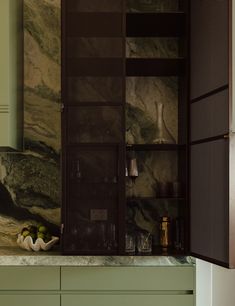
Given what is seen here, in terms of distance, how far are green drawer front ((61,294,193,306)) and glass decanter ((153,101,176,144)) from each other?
3.19 ft

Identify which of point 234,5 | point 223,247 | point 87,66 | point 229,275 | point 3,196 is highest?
point 234,5

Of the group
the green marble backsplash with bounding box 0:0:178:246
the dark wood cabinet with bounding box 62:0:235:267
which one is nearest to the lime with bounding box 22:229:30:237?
the green marble backsplash with bounding box 0:0:178:246

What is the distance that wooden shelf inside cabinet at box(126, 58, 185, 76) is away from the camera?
2748 millimetres

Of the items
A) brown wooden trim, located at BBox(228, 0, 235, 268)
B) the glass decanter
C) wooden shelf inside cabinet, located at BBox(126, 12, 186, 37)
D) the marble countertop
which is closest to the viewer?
brown wooden trim, located at BBox(228, 0, 235, 268)

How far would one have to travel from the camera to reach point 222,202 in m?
2.30

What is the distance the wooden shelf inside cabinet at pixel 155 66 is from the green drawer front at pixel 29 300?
1456 mm

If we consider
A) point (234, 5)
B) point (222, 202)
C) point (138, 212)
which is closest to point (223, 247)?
point (222, 202)

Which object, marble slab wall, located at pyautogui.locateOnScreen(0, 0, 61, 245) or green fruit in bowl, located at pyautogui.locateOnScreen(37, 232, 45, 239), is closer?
green fruit in bowl, located at pyautogui.locateOnScreen(37, 232, 45, 239)

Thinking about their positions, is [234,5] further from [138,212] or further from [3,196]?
[3,196]

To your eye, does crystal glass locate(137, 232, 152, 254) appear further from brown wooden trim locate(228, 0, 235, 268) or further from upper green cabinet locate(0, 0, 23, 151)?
upper green cabinet locate(0, 0, 23, 151)

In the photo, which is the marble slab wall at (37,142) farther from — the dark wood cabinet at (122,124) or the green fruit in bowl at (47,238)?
the dark wood cabinet at (122,124)

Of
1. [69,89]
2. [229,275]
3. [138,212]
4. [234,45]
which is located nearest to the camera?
[234,45]

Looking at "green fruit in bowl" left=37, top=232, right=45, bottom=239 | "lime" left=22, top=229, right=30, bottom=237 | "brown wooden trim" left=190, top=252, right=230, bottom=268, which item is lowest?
"brown wooden trim" left=190, top=252, right=230, bottom=268

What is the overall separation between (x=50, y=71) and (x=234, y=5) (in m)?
1.32
